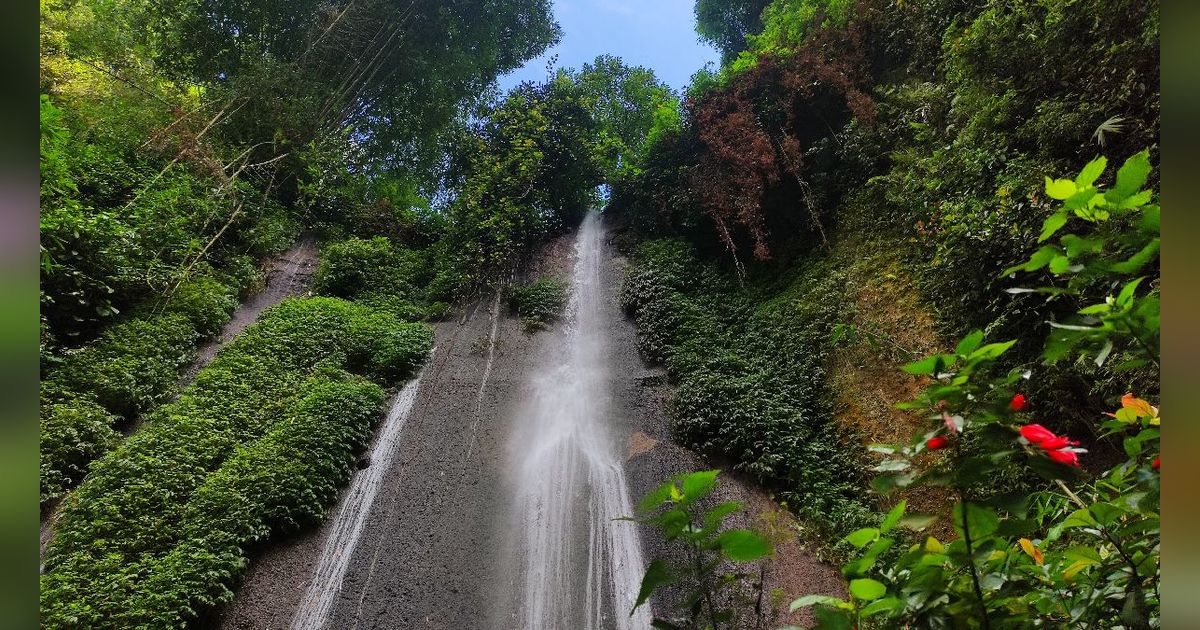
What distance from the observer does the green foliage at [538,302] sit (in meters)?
9.91

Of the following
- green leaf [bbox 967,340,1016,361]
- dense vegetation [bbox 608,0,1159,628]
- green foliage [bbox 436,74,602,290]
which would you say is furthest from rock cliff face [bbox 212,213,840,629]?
green leaf [bbox 967,340,1016,361]

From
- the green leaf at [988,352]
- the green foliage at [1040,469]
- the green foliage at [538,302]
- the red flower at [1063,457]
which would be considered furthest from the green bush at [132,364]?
the red flower at [1063,457]

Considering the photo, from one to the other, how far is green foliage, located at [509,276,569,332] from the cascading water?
0.70m

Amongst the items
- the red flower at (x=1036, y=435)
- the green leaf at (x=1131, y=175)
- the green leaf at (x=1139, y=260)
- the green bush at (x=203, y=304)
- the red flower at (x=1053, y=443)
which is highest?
the green bush at (x=203, y=304)

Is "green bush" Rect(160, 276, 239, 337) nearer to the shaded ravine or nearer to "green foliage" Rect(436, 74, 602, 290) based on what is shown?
the shaded ravine

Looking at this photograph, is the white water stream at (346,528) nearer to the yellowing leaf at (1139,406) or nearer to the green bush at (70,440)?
the green bush at (70,440)

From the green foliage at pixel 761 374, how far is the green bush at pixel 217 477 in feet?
14.0

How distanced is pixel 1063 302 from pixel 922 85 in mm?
3725

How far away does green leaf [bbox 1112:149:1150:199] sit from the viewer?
1062mm

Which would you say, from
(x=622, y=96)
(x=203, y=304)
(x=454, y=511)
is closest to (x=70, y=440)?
(x=203, y=304)

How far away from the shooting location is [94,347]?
253 inches

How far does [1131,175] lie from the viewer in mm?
1085

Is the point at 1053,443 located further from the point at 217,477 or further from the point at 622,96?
the point at 622,96

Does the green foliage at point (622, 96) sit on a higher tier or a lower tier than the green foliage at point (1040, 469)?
higher
